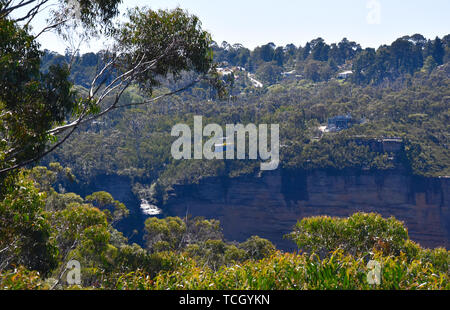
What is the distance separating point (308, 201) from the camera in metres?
47.9

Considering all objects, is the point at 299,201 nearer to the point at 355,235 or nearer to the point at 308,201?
the point at 308,201

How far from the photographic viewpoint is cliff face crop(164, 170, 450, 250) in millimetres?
44031

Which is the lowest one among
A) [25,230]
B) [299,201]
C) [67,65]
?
[299,201]

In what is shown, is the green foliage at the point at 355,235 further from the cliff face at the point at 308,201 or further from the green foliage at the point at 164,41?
the cliff face at the point at 308,201

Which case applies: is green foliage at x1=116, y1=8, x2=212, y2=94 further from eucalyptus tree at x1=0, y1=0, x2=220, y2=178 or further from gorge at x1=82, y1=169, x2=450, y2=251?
gorge at x1=82, y1=169, x2=450, y2=251

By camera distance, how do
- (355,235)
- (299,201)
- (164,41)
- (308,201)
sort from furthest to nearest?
(299,201) < (308,201) < (355,235) < (164,41)

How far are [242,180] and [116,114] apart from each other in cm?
2633

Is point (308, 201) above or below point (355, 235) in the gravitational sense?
below

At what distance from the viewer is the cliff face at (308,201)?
44031 millimetres

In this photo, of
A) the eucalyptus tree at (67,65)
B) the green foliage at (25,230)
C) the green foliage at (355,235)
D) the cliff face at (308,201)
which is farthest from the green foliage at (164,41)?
the cliff face at (308,201)

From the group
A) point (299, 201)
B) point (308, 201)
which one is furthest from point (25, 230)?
point (308, 201)

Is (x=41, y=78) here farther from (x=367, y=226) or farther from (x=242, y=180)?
(x=242, y=180)
